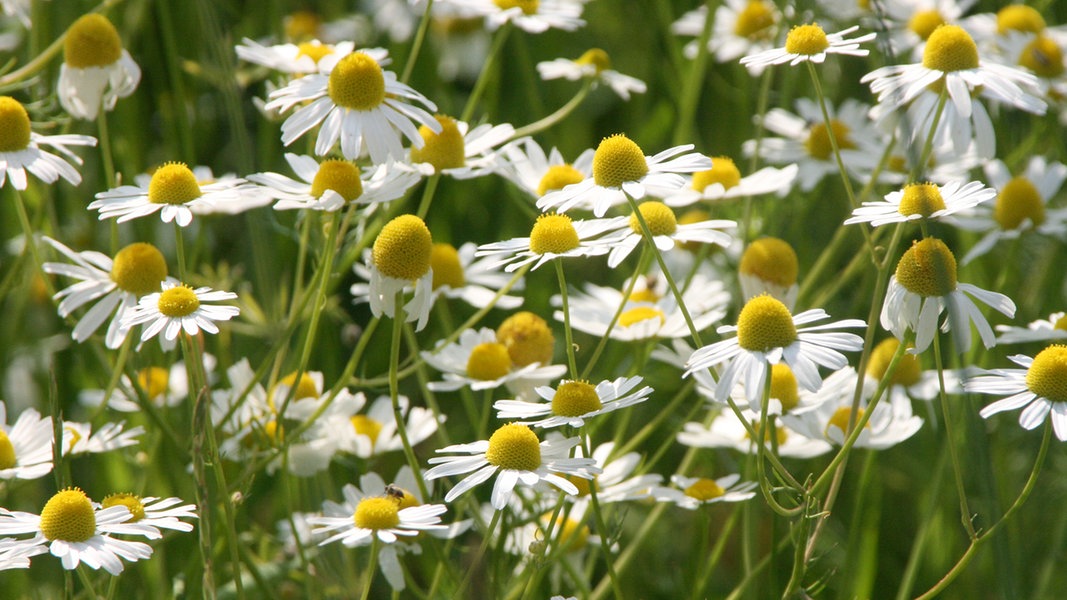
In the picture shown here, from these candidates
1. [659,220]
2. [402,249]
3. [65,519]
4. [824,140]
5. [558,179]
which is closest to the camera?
[65,519]

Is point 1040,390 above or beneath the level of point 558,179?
beneath

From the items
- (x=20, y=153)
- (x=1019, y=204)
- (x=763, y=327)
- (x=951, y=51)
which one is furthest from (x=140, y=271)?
(x=1019, y=204)

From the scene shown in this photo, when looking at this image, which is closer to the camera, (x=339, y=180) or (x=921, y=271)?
(x=921, y=271)

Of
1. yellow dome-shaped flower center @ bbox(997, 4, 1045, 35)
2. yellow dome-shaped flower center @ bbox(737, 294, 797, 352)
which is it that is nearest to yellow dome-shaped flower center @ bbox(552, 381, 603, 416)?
yellow dome-shaped flower center @ bbox(737, 294, 797, 352)

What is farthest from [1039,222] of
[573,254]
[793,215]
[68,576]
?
[68,576]

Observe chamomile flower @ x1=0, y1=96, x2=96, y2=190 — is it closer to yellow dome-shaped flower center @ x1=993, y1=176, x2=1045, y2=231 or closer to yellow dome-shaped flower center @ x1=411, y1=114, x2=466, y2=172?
yellow dome-shaped flower center @ x1=411, y1=114, x2=466, y2=172

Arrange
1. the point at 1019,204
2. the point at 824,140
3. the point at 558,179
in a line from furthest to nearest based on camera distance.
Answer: the point at 824,140 → the point at 1019,204 → the point at 558,179

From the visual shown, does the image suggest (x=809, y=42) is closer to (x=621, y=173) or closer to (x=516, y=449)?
(x=621, y=173)

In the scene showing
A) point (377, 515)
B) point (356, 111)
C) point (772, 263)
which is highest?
point (356, 111)
